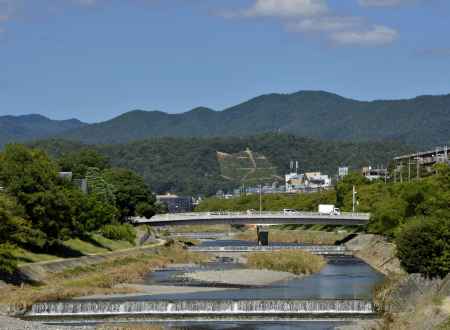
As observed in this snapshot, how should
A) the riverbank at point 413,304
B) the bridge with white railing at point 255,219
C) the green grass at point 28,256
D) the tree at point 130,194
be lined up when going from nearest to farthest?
the riverbank at point 413,304, the green grass at point 28,256, the tree at point 130,194, the bridge with white railing at point 255,219

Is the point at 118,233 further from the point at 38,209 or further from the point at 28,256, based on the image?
the point at 28,256

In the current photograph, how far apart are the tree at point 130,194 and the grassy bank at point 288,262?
46640mm

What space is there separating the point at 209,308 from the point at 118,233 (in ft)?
226

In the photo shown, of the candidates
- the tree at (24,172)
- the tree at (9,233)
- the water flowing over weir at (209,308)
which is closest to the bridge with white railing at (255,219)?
the tree at (24,172)

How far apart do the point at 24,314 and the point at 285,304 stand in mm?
Result: 18608

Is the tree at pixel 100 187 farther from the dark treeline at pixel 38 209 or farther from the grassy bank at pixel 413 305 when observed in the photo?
the grassy bank at pixel 413 305

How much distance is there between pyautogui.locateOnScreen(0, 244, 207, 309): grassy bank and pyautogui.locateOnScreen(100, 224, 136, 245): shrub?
5.71 metres

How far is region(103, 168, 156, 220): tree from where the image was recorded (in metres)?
171

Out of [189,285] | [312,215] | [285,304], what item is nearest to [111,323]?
[285,304]

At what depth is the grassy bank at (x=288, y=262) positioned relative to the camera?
113 m

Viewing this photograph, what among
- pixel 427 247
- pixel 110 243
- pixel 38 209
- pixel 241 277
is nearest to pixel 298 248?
pixel 110 243

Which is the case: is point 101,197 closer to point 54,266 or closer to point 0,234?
point 54,266

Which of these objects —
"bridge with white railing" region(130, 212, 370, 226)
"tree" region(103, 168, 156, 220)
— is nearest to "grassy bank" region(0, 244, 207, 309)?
"tree" region(103, 168, 156, 220)

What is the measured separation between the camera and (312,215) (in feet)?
584
